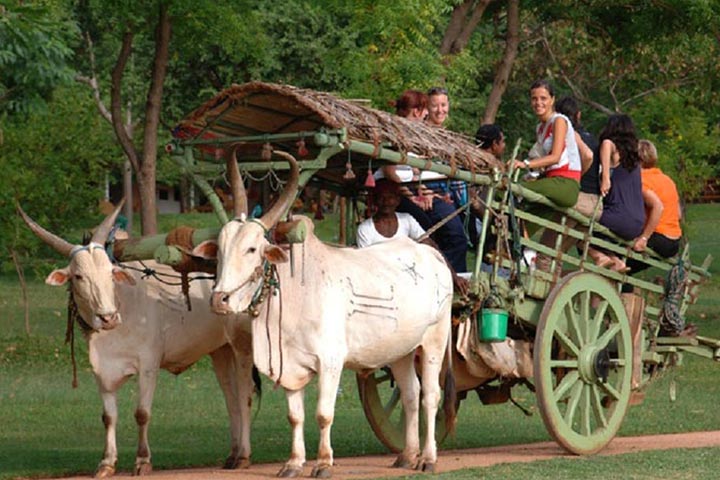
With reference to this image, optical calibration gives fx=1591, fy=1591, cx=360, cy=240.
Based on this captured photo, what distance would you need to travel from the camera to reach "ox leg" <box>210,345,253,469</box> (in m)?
12.7

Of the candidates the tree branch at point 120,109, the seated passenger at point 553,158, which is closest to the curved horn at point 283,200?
the seated passenger at point 553,158

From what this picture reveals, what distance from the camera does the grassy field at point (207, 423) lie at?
12336 mm

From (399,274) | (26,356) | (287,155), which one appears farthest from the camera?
(26,356)

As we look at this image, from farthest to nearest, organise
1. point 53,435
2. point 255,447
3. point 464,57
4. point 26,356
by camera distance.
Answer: point 26,356 < point 464,57 < point 53,435 < point 255,447

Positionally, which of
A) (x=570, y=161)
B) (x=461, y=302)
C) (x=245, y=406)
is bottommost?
(x=245, y=406)

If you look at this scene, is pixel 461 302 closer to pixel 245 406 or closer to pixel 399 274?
pixel 399 274

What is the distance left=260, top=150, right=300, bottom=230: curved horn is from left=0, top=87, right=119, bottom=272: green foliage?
54.6 ft

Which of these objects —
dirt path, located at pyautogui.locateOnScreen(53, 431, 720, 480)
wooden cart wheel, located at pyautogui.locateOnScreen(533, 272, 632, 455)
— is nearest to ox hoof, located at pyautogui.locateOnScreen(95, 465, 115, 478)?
dirt path, located at pyautogui.locateOnScreen(53, 431, 720, 480)

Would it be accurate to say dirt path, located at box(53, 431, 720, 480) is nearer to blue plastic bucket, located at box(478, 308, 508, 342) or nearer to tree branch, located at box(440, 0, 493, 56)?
blue plastic bucket, located at box(478, 308, 508, 342)

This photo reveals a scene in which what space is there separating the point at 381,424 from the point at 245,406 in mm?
1510

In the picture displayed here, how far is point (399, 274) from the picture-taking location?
12.0 m

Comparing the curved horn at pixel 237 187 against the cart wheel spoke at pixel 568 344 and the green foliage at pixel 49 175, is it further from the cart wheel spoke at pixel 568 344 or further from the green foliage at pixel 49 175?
the green foliage at pixel 49 175

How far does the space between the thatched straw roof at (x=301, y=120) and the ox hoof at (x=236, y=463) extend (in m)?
2.55

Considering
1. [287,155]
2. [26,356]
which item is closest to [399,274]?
[287,155]
